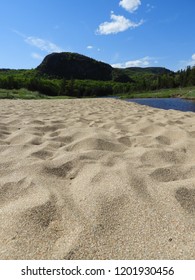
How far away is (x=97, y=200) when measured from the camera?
6.81ft

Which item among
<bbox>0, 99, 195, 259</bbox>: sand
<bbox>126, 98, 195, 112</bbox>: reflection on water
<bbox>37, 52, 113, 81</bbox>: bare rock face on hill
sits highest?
<bbox>37, 52, 113, 81</bbox>: bare rock face on hill

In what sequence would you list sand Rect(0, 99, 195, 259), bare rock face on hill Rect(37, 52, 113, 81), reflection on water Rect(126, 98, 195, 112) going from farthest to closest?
bare rock face on hill Rect(37, 52, 113, 81) < reflection on water Rect(126, 98, 195, 112) < sand Rect(0, 99, 195, 259)

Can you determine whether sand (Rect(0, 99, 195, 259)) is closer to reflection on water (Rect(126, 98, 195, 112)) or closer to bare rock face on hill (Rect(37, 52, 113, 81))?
reflection on water (Rect(126, 98, 195, 112))

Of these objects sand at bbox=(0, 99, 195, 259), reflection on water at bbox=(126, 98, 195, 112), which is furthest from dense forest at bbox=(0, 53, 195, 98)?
sand at bbox=(0, 99, 195, 259)

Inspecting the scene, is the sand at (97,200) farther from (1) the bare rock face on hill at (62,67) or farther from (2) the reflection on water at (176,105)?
(1) the bare rock face on hill at (62,67)

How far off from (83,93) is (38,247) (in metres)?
101

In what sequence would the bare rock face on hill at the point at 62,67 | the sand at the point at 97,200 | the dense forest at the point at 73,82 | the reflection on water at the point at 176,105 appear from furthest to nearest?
the bare rock face on hill at the point at 62,67
the dense forest at the point at 73,82
the reflection on water at the point at 176,105
the sand at the point at 97,200

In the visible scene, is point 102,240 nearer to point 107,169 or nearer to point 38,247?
point 38,247

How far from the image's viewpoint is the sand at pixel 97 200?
159cm

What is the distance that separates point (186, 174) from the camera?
2553 mm

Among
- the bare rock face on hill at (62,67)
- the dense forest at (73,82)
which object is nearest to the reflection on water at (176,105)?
the dense forest at (73,82)

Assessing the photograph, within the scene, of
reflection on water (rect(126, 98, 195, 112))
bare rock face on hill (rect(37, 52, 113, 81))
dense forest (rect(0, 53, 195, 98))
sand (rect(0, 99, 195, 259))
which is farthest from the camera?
bare rock face on hill (rect(37, 52, 113, 81))

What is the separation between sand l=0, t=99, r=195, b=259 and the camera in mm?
1589

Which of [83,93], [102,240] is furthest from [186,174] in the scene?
[83,93]
